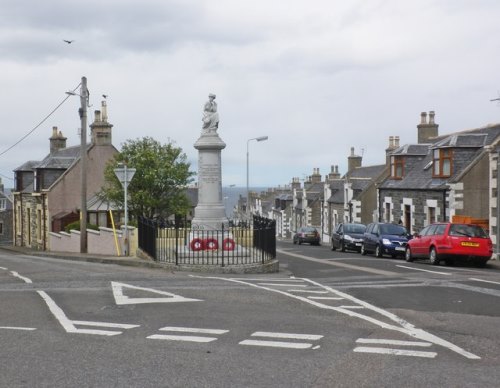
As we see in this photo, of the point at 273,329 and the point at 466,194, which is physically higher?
the point at 466,194

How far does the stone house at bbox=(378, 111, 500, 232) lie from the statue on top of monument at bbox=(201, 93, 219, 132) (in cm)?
1302

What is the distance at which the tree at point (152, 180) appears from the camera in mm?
36812

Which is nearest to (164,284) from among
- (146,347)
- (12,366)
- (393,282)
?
(393,282)

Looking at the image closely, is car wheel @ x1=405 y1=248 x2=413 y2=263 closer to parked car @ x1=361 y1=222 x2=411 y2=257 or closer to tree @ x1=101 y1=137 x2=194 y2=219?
parked car @ x1=361 y1=222 x2=411 y2=257

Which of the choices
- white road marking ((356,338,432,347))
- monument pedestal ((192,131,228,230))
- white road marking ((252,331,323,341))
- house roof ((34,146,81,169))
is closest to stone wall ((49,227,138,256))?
monument pedestal ((192,131,228,230))

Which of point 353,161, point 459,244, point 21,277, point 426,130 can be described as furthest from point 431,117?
point 21,277

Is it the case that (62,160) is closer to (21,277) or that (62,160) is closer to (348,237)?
(348,237)

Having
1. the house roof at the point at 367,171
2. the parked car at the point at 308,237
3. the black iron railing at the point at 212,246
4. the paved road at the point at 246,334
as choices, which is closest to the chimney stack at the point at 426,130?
the house roof at the point at 367,171

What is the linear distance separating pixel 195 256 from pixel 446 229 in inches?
375

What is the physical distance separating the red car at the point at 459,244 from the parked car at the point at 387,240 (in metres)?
4.69

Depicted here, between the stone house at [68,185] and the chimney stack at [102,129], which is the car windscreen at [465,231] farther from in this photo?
the chimney stack at [102,129]

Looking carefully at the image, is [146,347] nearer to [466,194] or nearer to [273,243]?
[273,243]

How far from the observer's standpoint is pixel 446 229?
2478cm

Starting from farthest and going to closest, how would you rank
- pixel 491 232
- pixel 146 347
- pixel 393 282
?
pixel 491 232 → pixel 393 282 → pixel 146 347
